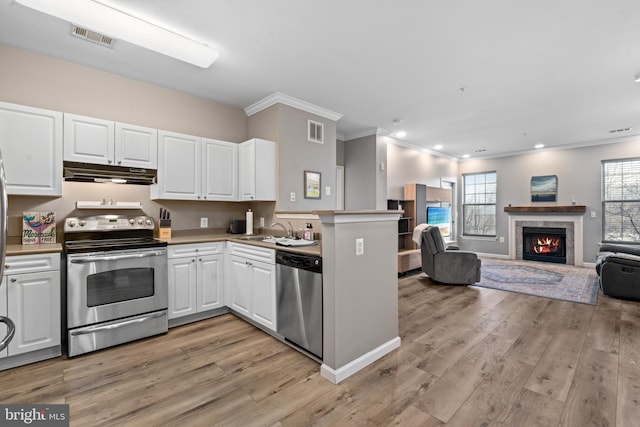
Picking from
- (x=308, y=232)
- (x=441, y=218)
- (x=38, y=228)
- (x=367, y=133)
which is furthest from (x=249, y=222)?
(x=441, y=218)

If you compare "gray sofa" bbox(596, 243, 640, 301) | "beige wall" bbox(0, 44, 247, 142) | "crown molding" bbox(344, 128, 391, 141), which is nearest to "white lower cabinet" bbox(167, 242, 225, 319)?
"beige wall" bbox(0, 44, 247, 142)

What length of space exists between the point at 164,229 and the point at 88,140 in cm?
117

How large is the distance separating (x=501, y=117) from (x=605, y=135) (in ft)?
9.70

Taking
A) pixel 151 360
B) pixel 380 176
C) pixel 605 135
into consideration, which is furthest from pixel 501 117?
pixel 151 360

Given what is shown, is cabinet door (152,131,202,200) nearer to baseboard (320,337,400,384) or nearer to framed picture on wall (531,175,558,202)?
baseboard (320,337,400,384)

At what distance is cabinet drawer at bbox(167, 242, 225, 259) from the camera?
3.18 meters

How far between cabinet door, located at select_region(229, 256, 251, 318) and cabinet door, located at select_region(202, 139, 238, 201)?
3.08 feet

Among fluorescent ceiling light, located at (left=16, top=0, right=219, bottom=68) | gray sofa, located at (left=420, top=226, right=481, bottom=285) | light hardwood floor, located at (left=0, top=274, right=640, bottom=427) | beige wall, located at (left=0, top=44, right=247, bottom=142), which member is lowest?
light hardwood floor, located at (left=0, top=274, right=640, bottom=427)

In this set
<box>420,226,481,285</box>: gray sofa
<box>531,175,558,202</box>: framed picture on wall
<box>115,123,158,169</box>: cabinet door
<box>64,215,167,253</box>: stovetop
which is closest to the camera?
<box>64,215,167,253</box>: stovetop

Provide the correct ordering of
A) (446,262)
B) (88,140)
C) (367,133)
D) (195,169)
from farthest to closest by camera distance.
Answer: (367,133), (446,262), (195,169), (88,140)

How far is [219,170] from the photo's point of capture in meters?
3.90

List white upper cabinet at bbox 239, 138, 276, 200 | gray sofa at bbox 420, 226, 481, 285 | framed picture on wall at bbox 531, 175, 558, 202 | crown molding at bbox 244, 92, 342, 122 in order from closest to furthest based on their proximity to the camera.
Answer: white upper cabinet at bbox 239, 138, 276, 200 → crown molding at bbox 244, 92, 342, 122 → gray sofa at bbox 420, 226, 481, 285 → framed picture on wall at bbox 531, 175, 558, 202

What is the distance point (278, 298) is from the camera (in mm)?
2797

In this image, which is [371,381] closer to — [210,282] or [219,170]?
[210,282]
